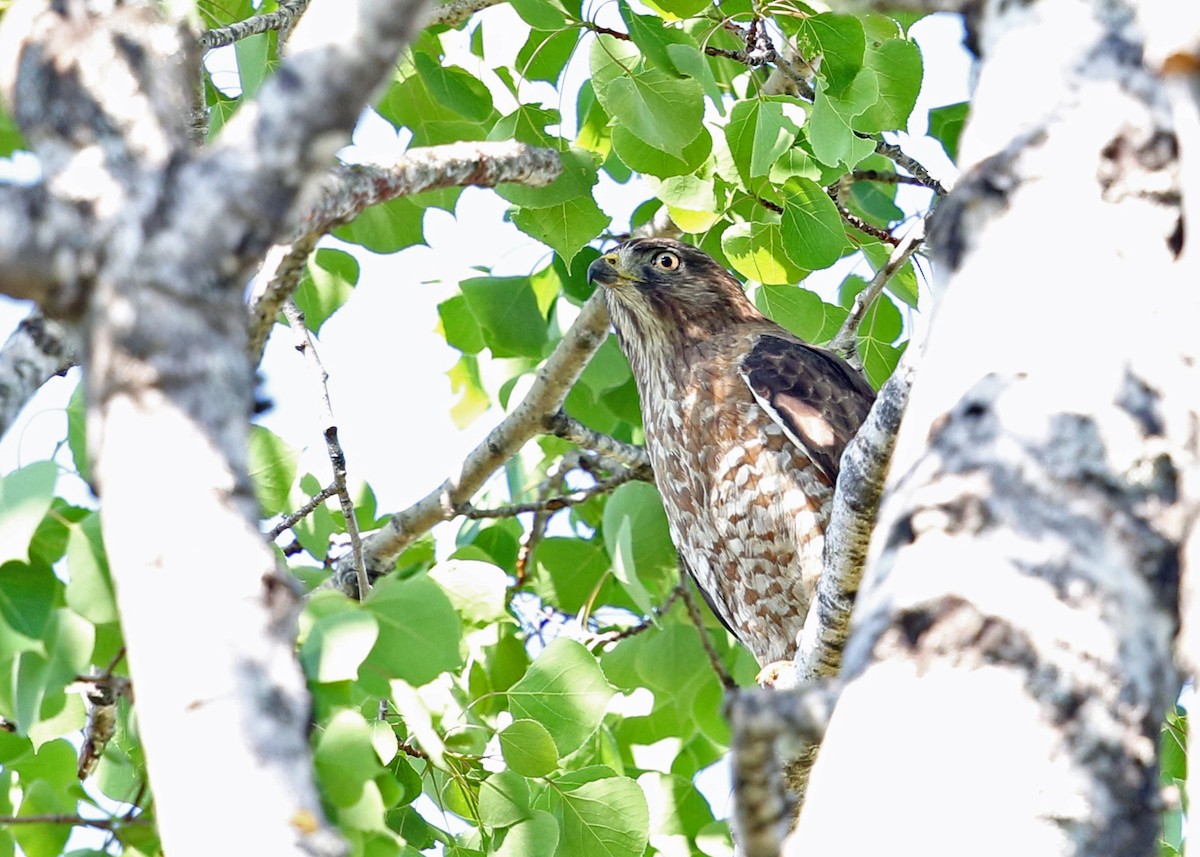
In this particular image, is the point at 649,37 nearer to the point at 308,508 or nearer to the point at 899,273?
the point at 899,273

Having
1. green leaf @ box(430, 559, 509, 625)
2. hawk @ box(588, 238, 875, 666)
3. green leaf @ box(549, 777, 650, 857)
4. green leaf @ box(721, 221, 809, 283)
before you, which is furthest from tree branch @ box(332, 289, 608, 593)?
green leaf @ box(549, 777, 650, 857)

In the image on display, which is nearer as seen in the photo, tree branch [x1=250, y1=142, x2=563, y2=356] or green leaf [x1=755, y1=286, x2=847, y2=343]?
tree branch [x1=250, y1=142, x2=563, y2=356]

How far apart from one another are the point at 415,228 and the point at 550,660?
1.55 metres

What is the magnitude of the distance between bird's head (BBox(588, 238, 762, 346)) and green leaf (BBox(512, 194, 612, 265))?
1225 mm

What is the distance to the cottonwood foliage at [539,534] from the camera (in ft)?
6.09

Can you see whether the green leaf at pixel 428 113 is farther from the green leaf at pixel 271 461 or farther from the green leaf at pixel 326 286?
the green leaf at pixel 271 461

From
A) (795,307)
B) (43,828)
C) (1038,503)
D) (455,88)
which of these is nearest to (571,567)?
(795,307)

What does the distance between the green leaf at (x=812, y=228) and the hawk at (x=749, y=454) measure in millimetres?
800

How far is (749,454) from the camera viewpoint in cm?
457

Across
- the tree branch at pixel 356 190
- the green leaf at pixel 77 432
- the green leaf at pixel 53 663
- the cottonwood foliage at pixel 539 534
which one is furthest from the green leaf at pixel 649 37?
the green leaf at pixel 53 663

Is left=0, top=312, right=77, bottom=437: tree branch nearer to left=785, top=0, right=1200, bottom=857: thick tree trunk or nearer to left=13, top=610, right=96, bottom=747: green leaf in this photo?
left=13, top=610, right=96, bottom=747: green leaf

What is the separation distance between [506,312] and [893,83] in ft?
4.70

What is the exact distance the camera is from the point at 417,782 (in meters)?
3.00

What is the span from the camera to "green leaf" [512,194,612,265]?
12.1 ft
